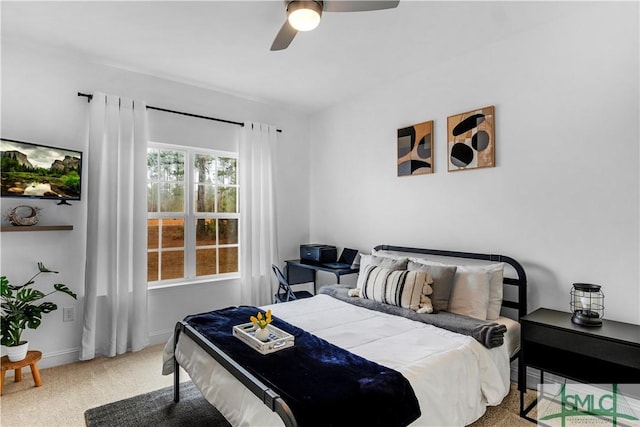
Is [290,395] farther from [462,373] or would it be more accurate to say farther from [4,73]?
[4,73]

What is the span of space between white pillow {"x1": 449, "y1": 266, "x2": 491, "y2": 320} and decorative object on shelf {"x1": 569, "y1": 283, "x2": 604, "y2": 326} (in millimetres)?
531

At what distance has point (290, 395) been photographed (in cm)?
149

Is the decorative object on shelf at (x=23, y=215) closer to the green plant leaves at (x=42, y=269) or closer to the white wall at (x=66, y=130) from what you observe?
the white wall at (x=66, y=130)

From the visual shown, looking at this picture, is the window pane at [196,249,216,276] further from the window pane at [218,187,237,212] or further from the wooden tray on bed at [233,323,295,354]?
the wooden tray on bed at [233,323,295,354]

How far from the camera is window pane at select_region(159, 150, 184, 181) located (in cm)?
380

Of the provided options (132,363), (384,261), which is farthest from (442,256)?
(132,363)

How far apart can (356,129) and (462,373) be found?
116 inches

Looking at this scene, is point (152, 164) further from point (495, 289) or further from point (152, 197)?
point (495, 289)

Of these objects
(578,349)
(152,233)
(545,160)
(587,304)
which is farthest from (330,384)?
(152,233)

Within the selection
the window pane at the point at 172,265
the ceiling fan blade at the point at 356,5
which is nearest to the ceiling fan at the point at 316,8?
the ceiling fan blade at the point at 356,5

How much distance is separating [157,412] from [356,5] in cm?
287

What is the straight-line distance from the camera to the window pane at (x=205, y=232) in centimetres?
403

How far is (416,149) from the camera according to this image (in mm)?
3541

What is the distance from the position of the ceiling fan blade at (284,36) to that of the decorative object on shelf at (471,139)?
5.40 feet
